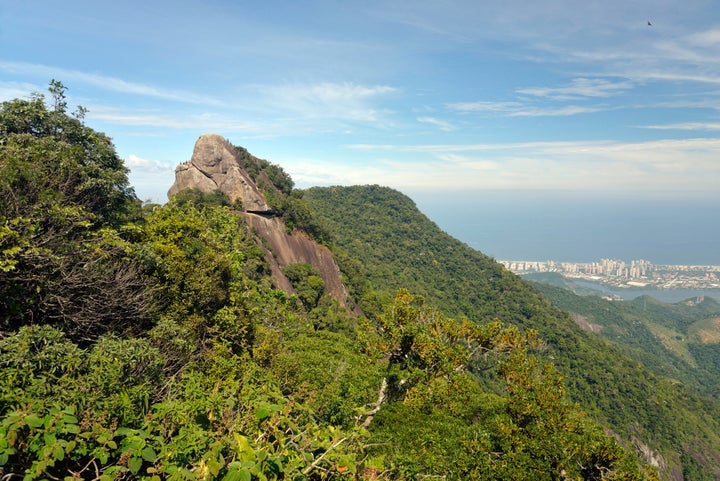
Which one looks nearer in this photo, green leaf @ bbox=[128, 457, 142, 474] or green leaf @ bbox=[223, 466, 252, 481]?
green leaf @ bbox=[223, 466, 252, 481]

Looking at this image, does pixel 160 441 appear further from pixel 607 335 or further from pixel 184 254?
pixel 607 335

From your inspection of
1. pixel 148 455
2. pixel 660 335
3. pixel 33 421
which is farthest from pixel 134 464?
pixel 660 335

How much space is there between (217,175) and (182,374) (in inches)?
1200

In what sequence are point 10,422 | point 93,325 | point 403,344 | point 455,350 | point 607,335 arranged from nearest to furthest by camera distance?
point 10,422 → point 93,325 → point 403,344 → point 455,350 → point 607,335

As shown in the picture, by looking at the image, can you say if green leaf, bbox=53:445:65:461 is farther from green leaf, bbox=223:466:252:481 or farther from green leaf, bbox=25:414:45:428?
green leaf, bbox=223:466:252:481

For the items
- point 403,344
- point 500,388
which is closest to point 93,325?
point 403,344

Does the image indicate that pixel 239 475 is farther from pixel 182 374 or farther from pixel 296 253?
pixel 296 253

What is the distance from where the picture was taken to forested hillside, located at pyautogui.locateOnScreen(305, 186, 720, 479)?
3878cm

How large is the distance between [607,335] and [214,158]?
102 metres

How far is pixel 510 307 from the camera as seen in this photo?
5556 cm

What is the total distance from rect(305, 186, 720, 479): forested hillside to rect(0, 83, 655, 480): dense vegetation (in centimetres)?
2549

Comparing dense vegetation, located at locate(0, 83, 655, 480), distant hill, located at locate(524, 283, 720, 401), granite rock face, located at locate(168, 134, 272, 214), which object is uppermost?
granite rock face, located at locate(168, 134, 272, 214)

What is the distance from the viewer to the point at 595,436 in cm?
979

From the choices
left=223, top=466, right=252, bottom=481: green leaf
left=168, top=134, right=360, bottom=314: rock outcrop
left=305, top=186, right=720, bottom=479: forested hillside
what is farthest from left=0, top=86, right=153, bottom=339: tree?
left=305, top=186, right=720, bottom=479: forested hillside
